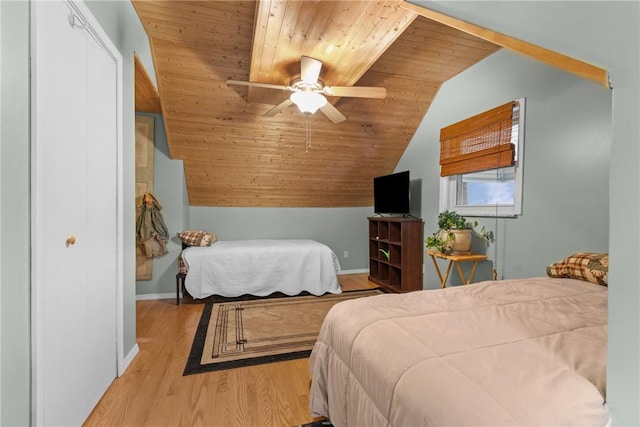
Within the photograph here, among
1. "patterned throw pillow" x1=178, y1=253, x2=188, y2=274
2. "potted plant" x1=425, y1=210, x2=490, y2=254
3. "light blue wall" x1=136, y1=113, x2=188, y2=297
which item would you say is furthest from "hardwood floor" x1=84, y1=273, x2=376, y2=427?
"potted plant" x1=425, y1=210, x2=490, y2=254

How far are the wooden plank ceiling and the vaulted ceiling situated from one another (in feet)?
0.04

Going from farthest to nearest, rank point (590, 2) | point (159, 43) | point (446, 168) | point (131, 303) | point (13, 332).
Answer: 1. point (446, 168)
2. point (159, 43)
3. point (131, 303)
4. point (13, 332)
5. point (590, 2)

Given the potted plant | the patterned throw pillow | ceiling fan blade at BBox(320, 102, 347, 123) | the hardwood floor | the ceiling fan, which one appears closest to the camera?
the hardwood floor

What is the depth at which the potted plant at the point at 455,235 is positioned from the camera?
2793mm

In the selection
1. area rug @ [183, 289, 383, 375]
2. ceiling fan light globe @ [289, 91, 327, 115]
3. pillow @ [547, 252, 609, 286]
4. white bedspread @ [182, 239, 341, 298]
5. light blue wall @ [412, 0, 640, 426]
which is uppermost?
ceiling fan light globe @ [289, 91, 327, 115]

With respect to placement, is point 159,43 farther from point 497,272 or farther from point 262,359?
point 497,272

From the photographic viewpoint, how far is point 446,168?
332 cm

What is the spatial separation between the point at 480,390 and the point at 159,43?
3.32 metres

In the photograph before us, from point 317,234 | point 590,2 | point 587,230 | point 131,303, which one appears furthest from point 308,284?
point 590,2

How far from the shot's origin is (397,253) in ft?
13.0

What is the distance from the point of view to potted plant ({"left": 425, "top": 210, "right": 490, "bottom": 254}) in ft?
9.16

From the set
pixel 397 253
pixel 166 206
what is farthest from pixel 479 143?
pixel 166 206

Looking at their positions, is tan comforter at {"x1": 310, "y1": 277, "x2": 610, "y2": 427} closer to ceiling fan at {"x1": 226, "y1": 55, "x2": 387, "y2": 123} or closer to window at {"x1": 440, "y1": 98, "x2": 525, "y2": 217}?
window at {"x1": 440, "y1": 98, "x2": 525, "y2": 217}

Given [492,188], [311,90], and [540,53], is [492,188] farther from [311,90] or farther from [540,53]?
[540,53]
